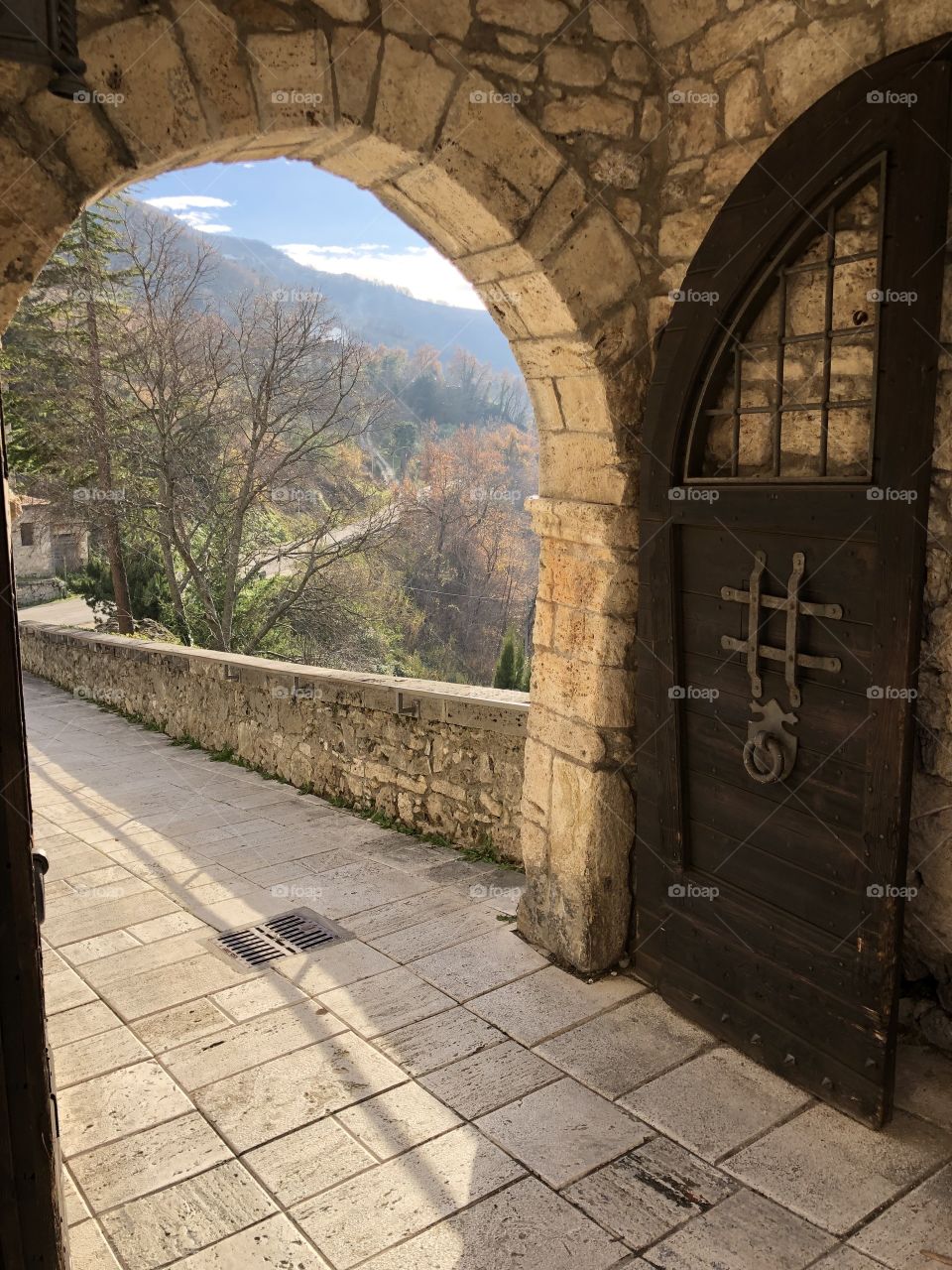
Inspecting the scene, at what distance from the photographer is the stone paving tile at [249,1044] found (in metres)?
2.89

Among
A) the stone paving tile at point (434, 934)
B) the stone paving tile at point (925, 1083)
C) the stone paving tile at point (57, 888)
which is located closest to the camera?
the stone paving tile at point (925, 1083)

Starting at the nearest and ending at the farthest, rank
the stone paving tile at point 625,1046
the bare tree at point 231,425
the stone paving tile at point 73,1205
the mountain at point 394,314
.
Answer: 1. the stone paving tile at point 73,1205
2. the stone paving tile at point 625,1046
3. the bare tree at point 231,425
4. the mountain at point 394,314

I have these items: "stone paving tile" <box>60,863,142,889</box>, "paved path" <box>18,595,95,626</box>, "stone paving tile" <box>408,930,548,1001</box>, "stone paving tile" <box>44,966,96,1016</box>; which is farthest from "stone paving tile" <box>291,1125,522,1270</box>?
"paved path" <box>18,595,95,626</box>

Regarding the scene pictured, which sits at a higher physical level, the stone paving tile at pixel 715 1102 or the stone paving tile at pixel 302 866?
the stone paving tile at pixel 715 1102

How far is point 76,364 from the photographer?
44.3 ft

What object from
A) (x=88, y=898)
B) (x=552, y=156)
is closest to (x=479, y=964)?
(x=88, y=898)

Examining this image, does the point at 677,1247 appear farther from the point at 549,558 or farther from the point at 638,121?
the point at 638,121

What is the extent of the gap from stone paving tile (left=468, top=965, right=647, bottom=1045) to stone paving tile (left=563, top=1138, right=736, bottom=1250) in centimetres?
62

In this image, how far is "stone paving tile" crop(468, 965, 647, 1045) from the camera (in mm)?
3098

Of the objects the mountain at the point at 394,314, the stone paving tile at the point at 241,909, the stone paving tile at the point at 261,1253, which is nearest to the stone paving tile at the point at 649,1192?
the stone paving tile at the point at 261,1253

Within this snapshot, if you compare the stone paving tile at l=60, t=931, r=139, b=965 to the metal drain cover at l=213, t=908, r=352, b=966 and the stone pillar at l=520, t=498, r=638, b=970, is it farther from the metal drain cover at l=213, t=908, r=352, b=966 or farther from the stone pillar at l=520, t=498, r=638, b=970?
the stone pillar at l=520, t=498, r=638, b=970

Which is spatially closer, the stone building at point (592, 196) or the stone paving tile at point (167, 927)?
the stone building at point (592, 196)

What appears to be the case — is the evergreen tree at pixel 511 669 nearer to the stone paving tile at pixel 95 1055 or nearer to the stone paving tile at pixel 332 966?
the stone paving tile at pixel 332 966

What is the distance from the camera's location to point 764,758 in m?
2.81
